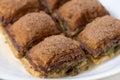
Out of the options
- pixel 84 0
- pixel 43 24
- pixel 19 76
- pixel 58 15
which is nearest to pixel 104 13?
pixel 84 0

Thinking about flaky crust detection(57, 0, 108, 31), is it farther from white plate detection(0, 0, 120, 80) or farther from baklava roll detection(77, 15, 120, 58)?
white plate detection(0, 0, 120, 80)

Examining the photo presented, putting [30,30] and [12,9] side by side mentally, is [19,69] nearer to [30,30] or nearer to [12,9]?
[30,30]

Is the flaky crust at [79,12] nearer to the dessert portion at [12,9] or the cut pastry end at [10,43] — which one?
the dessert portion at [12,9]

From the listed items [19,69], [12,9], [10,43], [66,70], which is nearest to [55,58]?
[66,70]

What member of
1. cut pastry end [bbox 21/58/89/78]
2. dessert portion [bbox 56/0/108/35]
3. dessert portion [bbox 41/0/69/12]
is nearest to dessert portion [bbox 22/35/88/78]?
cut pastry end [bbox 21/58/89/78]

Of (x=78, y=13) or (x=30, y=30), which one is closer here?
(x=30, y=30)

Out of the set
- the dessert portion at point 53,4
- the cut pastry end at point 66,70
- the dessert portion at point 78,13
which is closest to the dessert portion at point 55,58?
the cut pastry end at point 66,70

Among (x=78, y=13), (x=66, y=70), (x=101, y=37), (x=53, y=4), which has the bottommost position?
(x=66, y=70)
